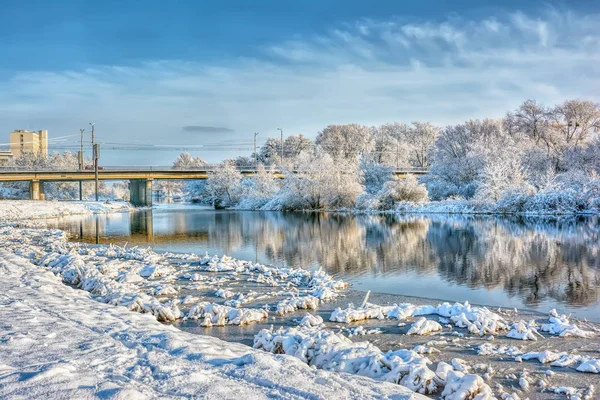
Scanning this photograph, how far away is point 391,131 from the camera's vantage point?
4134 inches

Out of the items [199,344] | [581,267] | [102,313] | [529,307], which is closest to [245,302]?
[102,313]

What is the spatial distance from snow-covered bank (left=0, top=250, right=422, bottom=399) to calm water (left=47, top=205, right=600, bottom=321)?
7.82 metres

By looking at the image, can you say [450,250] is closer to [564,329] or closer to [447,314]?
[447,314]

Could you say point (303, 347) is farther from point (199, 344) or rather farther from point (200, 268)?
point (200, 268)

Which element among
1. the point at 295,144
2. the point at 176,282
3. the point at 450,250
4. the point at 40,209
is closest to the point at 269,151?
the point at 295,144

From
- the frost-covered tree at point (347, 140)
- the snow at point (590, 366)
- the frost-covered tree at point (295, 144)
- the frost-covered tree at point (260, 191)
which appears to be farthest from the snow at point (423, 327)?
the frost-covered tree at point (295, 144)

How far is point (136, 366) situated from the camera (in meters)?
6.17

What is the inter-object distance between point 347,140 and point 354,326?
3370 inches

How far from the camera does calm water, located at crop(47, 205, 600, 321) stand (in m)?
14.1

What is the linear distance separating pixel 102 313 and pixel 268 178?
6131 centimetres

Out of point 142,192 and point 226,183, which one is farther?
point 142,192

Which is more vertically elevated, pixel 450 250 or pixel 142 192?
pixel 142 192

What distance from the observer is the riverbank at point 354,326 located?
22.4ft

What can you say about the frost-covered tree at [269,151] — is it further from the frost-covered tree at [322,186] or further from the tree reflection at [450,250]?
the tree reflection at [450,250]
